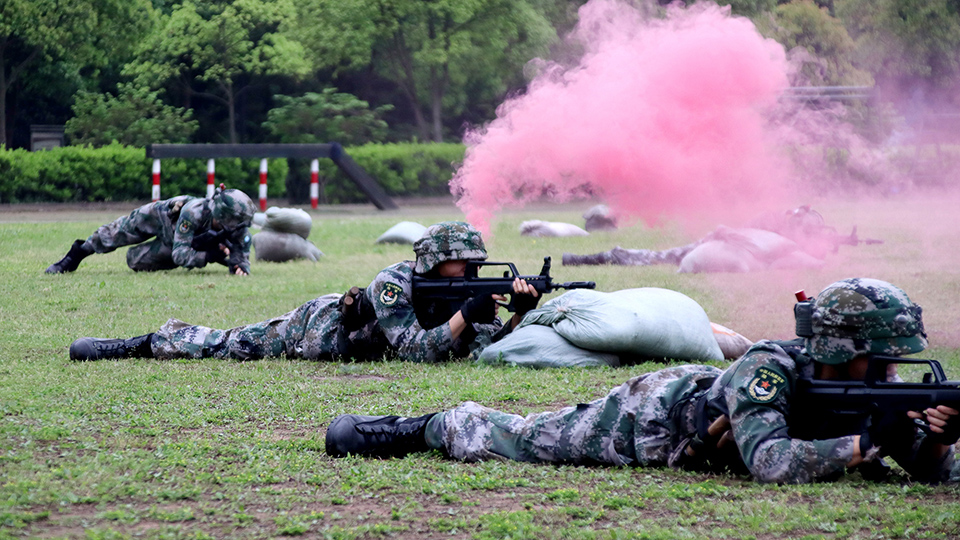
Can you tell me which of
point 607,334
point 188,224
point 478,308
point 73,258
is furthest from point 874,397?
point 73,258

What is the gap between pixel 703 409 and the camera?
14.5ft

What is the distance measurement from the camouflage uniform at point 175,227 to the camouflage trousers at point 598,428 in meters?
8.55

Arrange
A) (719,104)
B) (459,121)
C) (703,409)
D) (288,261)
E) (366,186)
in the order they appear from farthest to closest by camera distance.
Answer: (459,121) → (366,186) → (288,261) → (719,104) → (703,409)

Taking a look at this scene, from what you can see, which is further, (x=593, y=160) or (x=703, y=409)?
(x=593, y=160)

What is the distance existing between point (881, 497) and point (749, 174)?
6490mm

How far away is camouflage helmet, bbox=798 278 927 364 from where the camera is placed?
4113 millimetres

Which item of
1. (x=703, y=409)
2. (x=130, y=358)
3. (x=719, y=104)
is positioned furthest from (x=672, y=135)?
(x=703, y=409)

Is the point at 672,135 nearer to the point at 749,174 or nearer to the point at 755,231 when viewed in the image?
the point at 749,174

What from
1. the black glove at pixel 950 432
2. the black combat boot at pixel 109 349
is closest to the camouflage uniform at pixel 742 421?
the black glove at pixel 950 432

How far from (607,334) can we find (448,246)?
1258 mm

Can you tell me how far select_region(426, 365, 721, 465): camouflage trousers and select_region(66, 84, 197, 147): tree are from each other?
90.8ft

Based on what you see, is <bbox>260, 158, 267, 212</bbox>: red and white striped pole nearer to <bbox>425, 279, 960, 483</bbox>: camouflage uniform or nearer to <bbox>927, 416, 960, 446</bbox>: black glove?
<bbox>425, 279, 960, 483</bbox>: camouflage uniform

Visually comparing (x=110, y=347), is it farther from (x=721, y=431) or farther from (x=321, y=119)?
(x=321, y=119)

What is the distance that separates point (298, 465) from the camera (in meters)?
4.74
